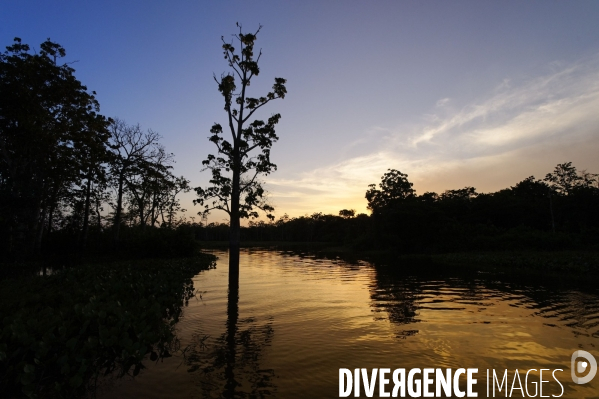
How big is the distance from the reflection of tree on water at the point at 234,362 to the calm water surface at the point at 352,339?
2 centimetres

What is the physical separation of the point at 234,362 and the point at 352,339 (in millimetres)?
3059

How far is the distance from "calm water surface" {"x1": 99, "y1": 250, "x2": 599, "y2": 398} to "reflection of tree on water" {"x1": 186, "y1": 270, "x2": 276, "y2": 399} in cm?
2

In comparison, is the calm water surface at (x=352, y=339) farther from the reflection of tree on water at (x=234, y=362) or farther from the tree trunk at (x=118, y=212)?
the tree trunk at (x=118, y=212)

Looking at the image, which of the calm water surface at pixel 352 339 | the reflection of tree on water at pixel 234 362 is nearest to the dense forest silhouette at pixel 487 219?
the calm water surface at pixel 352 339

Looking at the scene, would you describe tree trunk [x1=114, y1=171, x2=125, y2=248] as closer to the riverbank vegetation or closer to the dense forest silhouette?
the riverbank vegetation

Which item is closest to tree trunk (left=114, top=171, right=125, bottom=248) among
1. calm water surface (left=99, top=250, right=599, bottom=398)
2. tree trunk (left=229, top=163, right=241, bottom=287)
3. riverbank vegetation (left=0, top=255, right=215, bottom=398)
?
tree trunk (left=229, top=163, right=241, bottom=287)

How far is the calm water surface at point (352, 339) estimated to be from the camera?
19.3ft

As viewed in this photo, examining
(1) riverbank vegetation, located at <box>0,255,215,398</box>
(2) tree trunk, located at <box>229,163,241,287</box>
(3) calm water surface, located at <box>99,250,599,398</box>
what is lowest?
(3) calm water surface, located at <box>99,250,599,398</box>

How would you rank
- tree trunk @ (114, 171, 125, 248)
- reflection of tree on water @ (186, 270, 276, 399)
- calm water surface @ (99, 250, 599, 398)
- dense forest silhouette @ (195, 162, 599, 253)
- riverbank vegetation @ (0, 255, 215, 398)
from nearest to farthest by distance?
riverbank vegetation @ (0, 255, 215, 398) < reflection of tree on water @ (186, 270, 276, 399) < calm water surface @ (99, 250, 599, 398) < tree trunk @ (114, 171, 125, 248) < dense forest silhouette @ (195, 162, 599, 253)

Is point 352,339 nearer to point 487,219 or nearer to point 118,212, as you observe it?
point 118,212

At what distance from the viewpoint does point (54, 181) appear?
92.0 feet

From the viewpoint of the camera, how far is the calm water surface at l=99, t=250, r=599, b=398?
5.89 m

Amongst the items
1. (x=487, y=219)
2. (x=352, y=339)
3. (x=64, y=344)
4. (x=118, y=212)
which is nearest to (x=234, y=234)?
(x=352, y=339)

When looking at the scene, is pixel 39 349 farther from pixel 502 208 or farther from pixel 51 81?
pixel 502 208
